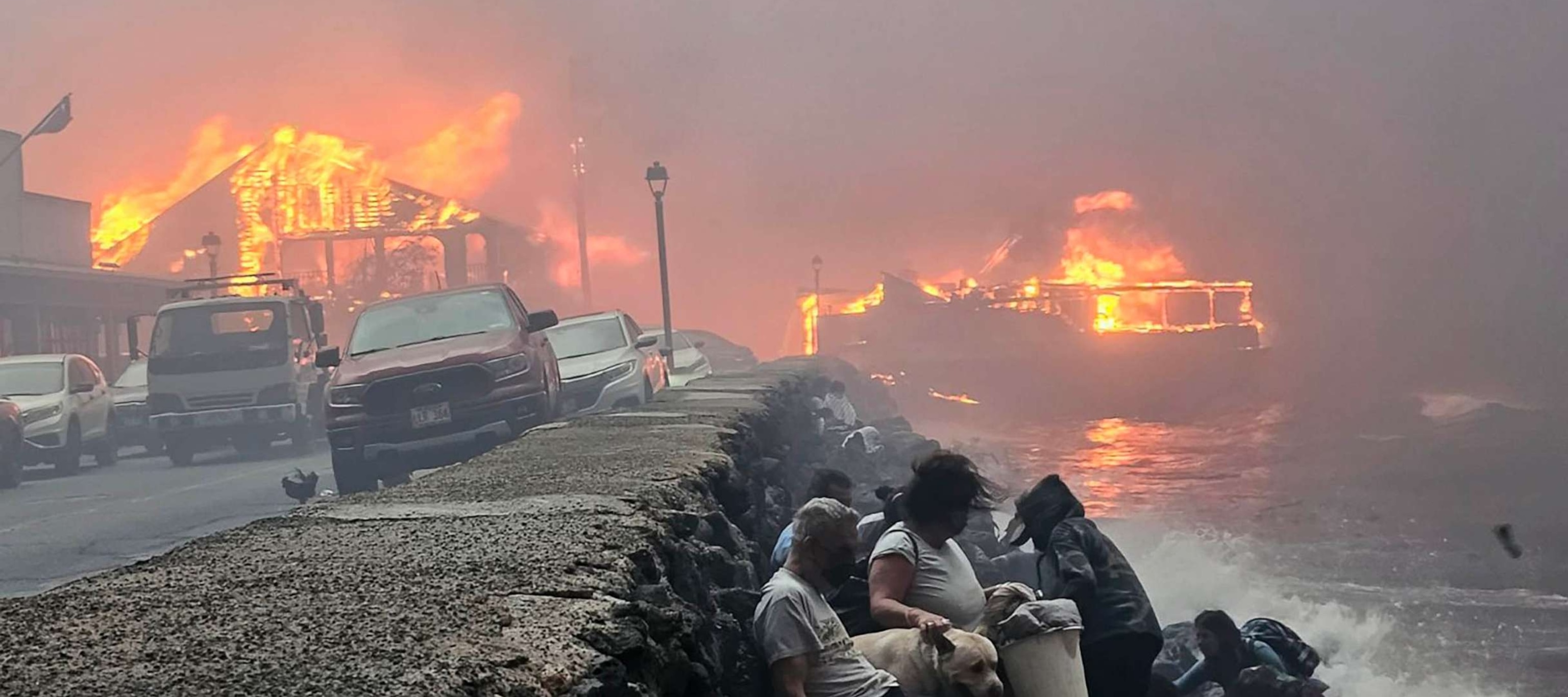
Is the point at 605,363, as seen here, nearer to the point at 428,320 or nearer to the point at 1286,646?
the point at 428,320

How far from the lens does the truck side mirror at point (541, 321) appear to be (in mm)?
14031

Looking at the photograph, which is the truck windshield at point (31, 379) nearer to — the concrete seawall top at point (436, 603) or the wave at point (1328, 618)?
the wave at point (1328, 618)

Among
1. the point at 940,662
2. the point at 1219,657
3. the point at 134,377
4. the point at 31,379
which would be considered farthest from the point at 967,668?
the point at 134,377

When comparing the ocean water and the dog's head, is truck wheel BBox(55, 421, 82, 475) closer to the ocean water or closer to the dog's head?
the ocean water

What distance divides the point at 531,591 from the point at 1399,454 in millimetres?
39313

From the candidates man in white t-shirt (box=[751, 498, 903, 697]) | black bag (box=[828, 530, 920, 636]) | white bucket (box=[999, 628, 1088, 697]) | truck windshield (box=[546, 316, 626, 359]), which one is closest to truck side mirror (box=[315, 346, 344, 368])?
truck windshield (box=[546, 316, 626, 359])

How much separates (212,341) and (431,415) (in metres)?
9.32

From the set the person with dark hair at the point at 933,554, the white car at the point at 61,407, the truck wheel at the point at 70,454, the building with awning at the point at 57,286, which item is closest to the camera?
the person with dark hair at the point at 933,554

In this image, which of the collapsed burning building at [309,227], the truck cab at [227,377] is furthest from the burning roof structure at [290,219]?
the truck cab at [227,377]

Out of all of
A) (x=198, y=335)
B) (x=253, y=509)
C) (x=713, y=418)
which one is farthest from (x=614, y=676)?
(x=198, y=335)

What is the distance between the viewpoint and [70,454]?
19.9 m

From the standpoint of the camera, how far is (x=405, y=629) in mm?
3699

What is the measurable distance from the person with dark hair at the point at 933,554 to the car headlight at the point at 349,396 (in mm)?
7874

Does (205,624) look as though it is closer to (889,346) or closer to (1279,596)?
(1279,596)
